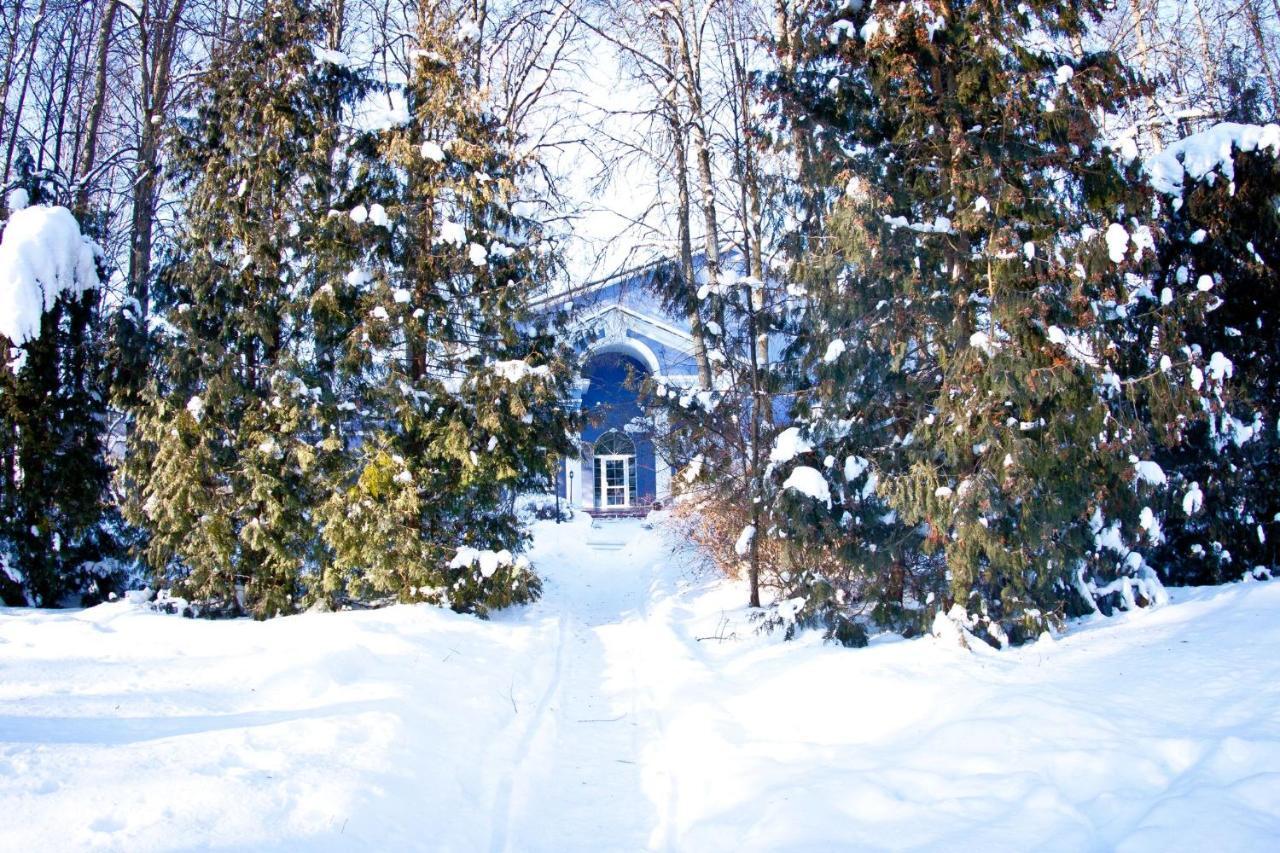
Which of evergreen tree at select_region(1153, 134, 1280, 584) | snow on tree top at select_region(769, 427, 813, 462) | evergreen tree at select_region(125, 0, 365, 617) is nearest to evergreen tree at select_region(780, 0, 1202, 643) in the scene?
snow on tree top at select_region(769, 427, 813, 462)

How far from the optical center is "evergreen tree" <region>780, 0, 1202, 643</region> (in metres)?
6.10

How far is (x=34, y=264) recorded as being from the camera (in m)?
8.59

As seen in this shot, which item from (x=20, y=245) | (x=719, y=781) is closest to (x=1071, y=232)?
(x=719, y=781)

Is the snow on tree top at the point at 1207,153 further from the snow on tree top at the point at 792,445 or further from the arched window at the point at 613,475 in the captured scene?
the arched window at the point at 613,475

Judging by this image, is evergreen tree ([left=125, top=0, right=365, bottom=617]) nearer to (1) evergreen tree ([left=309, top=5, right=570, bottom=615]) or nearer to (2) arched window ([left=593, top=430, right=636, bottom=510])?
(1) evergreen tree ([left=309, top=5, right=570, bottom=615])

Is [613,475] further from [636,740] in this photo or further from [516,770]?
[516,770]

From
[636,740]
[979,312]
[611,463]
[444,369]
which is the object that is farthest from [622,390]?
[636,740]

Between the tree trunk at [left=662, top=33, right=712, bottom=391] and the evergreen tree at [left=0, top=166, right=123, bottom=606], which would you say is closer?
the evergreen tree at [left=0, top=166, right=123, bottom=606]

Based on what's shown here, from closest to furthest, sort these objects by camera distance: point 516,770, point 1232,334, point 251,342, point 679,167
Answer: point 516,770, point 1232,334, point 251,342, point 679,167

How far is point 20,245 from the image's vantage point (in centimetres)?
847

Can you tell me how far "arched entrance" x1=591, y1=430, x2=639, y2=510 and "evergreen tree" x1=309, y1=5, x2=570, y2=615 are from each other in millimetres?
13427

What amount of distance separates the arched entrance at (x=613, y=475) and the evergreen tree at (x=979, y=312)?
51.8 feet

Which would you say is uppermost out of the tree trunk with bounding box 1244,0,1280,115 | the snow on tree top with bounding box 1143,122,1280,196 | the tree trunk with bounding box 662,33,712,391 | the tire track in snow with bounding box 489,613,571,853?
the tree trunk with bounding box 1244,0,1280,115

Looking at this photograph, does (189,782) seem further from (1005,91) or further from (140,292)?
(140,292)
